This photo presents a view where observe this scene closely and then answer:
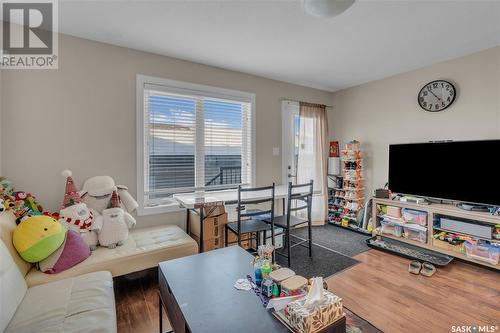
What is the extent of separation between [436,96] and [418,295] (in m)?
2.50

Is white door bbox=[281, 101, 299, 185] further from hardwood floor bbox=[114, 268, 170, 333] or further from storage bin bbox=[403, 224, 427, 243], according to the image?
hardwood floor bbox=[114, 268, 170, 333]

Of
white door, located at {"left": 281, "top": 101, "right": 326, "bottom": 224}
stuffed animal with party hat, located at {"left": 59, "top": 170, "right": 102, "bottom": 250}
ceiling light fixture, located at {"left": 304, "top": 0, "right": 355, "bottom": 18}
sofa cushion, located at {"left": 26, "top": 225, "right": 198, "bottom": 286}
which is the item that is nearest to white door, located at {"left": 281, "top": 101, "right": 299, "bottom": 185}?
white door, located at {"left": 281, "top": 101, "right": 326, "bottom": 224}

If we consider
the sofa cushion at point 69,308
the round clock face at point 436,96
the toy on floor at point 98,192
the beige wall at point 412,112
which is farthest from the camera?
the round clock face at point 436,96

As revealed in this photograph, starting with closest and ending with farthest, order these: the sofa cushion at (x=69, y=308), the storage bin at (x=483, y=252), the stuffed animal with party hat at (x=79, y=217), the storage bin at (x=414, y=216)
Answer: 1. the sofa cushion at (x=69, y=308)
2. the stuffed animal with party hat at (x=79, y=217)
3. the storage bin at (x=483, y=252)
4. the storage bin at (x=414, y=216)

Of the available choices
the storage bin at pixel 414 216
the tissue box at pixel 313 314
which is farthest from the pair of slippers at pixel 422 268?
the tissue box at pixel 313 314

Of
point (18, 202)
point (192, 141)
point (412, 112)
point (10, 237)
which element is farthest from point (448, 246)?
point (18, 202)

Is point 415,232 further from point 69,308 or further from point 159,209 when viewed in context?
point 69,308

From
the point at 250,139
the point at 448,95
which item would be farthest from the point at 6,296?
the point at 448,95

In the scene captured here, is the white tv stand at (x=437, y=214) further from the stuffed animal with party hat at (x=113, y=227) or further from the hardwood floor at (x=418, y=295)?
the stuffed animal with party hat at (x=113, y=227)

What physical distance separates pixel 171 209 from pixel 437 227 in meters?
3.19

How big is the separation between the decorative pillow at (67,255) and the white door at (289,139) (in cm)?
275

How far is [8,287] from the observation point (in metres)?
1.29

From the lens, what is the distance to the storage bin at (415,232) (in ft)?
9.34

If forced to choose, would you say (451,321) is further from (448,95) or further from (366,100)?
(366,100)
